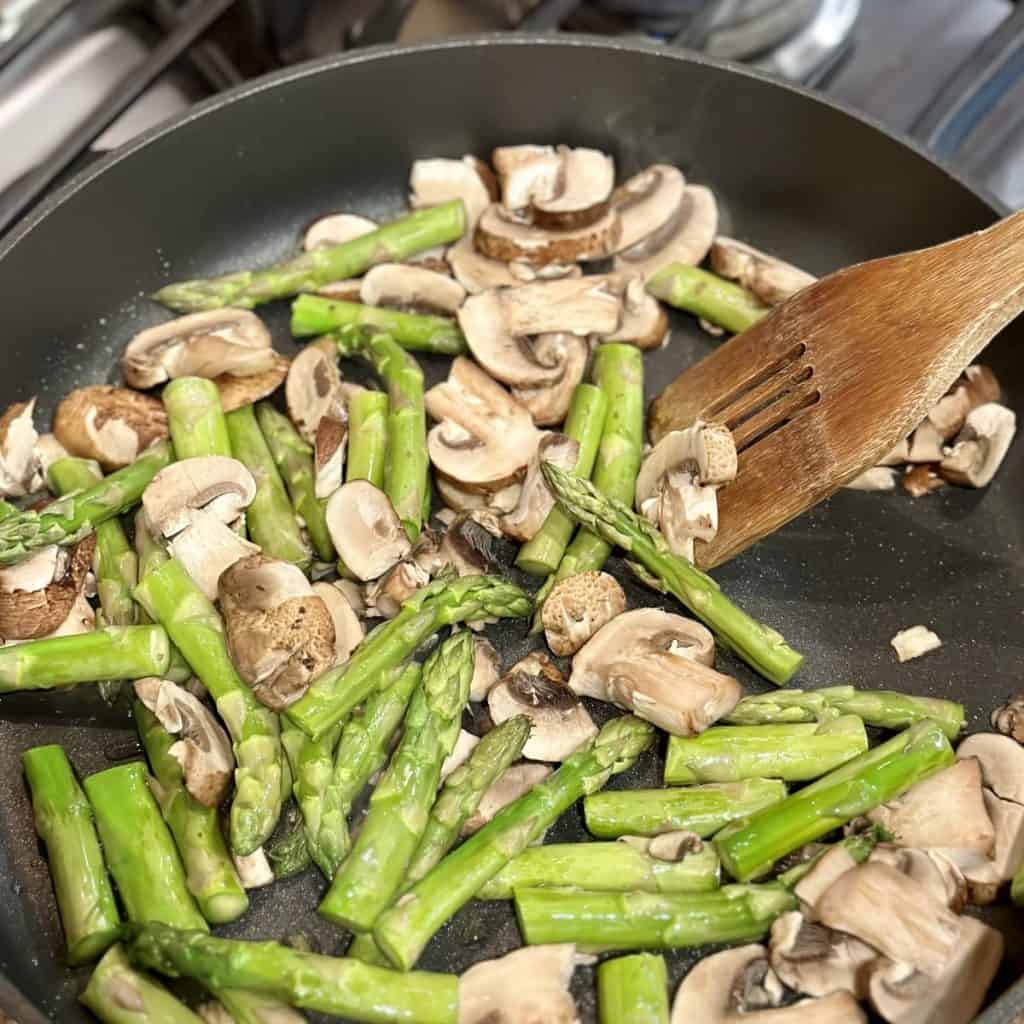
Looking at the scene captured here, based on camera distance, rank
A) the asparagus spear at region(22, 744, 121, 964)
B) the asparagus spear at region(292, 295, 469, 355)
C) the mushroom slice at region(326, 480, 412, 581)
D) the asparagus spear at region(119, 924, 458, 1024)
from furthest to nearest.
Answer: the asparagus spear at region(292, 295, 469, 355) → the mushroom slice at region(326, 480, 412, 581) → the asparagus spear at region(22, 744, 121, 964) → the asparagus spear at region(119, 924, 458, 1024)

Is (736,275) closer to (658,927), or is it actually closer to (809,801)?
(809,801)

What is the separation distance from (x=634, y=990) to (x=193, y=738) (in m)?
1.40

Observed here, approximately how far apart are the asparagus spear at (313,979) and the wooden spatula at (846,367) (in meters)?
1.59

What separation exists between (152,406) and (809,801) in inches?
99.2

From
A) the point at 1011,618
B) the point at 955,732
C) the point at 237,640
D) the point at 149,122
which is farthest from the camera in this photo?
the point at 149,122

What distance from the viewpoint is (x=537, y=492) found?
149 inches

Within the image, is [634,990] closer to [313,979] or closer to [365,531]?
[313,979]

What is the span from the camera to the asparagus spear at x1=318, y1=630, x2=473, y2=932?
3.03 m

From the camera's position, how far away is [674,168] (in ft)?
15.2

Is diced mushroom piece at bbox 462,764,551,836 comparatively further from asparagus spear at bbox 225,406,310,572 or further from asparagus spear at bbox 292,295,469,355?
asparagus spear at bbox 292,295,469,355

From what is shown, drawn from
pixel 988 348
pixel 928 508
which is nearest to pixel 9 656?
pixel 928 508

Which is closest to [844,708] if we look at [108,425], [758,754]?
[758,754]

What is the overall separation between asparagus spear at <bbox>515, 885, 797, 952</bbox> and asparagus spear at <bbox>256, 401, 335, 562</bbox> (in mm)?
1330

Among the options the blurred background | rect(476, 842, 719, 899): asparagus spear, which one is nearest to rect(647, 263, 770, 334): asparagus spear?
the blurred background
